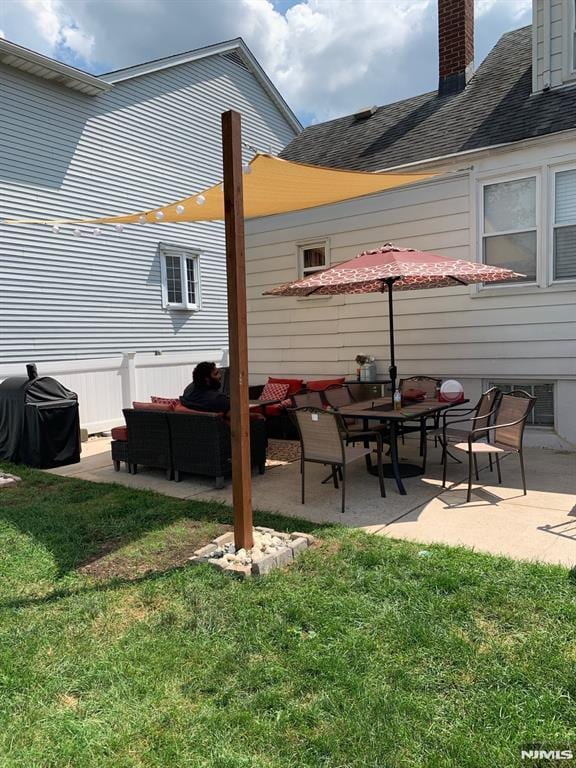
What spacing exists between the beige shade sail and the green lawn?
324 cm

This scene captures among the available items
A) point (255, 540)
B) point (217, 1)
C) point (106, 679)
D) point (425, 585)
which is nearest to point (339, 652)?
point (425, 585)

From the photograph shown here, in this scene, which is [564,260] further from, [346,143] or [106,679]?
[106,679]

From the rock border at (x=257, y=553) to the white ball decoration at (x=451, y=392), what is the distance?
277 cm

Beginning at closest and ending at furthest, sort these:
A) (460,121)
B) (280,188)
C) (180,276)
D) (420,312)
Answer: (280,188)
(420,312)
(460,121)
(180,276)

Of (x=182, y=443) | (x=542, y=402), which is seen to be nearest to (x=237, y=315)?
(x=182, y=443)

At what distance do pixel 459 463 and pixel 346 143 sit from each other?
248 inches

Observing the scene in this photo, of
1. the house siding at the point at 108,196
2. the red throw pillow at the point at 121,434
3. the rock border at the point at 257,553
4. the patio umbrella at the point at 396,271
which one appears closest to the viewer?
the rock border at the point at 257,553

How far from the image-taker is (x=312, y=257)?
9.38 meters

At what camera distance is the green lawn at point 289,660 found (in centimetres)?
209

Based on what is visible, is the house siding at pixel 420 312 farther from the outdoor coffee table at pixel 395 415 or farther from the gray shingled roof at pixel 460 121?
the outdoor coffee table at pixel 395 415

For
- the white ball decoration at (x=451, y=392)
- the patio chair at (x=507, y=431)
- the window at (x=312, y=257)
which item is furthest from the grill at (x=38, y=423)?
Result: the patio chair at (x=507, y=431)

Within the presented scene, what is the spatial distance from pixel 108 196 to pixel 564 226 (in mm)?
9655

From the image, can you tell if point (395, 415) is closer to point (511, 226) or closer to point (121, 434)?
point (121, 434)

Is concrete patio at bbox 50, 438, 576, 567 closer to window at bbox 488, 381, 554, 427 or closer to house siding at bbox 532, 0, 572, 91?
window at bbox 488, 381, 554, 427
